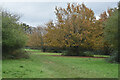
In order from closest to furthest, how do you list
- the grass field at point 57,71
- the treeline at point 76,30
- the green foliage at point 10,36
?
the grass field at point 57,71 → the green foliage at point 10,36 → the treeline at point 76,30

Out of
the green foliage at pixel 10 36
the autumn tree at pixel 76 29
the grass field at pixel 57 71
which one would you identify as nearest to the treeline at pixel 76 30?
the autumn tree at pixel 76 29

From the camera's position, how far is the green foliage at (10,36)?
56.2 ft

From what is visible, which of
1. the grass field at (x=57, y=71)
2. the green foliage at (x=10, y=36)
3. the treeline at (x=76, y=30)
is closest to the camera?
the grass field at (x=57, y=71)

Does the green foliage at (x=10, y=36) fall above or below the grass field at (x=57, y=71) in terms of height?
above

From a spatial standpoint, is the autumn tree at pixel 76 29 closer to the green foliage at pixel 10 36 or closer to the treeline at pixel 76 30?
the treeline at pixel 76 30

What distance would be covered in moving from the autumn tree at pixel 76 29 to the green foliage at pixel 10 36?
10.4 metres

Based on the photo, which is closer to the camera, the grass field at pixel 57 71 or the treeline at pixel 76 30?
the grass field at pixel 57 71

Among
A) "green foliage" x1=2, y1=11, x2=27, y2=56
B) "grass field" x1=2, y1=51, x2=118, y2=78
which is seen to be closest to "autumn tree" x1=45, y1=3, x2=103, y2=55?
"green foliage" x1=2, y1=11, x2=27, y2=56

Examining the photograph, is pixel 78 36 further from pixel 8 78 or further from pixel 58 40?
pixel 8 78

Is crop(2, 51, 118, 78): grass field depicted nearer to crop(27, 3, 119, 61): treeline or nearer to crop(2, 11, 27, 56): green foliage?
crop(2, 11, 27, 56): green foliage

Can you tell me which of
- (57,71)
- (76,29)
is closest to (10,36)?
(57,71)

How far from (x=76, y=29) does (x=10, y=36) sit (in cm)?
1411

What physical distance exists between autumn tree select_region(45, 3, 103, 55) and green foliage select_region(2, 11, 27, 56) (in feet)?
34.0

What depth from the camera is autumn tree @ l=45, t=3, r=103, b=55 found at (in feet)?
92.4
